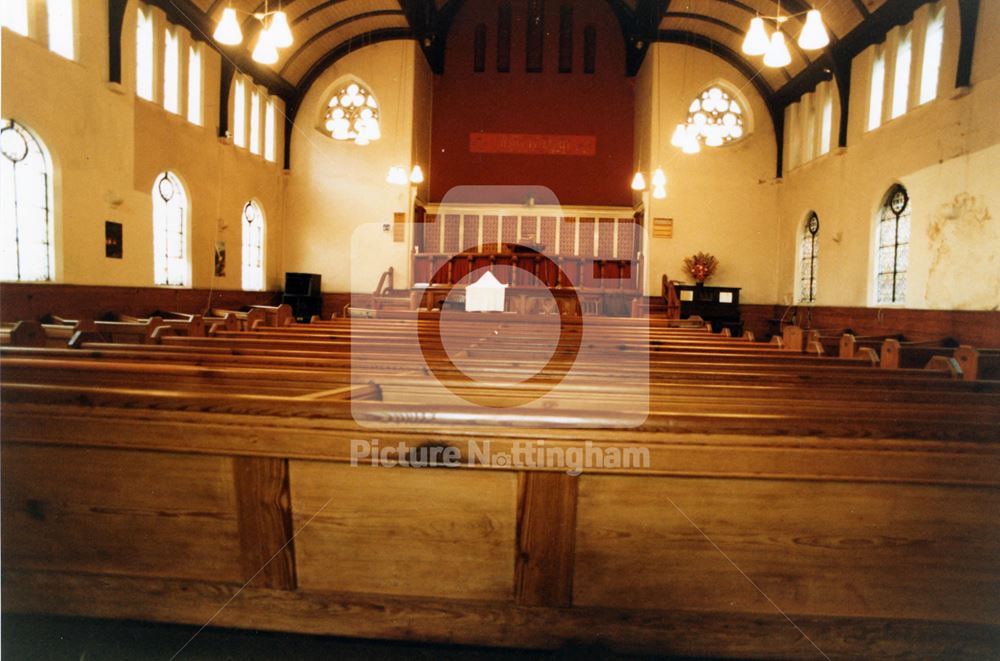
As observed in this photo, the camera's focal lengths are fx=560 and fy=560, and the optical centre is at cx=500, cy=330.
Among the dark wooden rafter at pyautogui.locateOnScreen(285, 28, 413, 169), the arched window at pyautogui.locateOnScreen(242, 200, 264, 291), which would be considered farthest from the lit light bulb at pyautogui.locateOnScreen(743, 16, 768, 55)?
the arched window at pyautogui.locateOnScreen(242, 200, 264, 291)

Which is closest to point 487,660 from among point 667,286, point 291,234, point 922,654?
point 922,654

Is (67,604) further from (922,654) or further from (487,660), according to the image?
(922,654)

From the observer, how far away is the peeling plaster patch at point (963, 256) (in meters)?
7.18

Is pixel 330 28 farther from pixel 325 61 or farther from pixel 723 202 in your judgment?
pixel 723 202

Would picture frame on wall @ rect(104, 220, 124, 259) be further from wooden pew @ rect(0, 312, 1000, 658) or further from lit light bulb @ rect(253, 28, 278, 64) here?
wooden pew @ rect(0, 312, 1000, 658)

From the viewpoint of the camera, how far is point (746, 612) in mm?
1451

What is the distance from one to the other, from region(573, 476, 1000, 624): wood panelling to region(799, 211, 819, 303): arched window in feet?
39.0

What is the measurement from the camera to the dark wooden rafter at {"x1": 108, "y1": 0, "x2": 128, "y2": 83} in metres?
8.14

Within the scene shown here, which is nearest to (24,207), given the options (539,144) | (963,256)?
(539,144)

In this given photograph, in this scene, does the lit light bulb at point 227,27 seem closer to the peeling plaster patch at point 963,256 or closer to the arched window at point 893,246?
the peeling plaster patch at point 963,256

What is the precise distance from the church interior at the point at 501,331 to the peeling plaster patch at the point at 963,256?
4 cm

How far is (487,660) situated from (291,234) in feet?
45.6

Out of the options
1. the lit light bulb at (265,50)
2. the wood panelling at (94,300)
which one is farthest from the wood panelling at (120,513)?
the wood panelling at (94,300)

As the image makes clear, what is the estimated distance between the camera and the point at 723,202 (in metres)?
13.5
